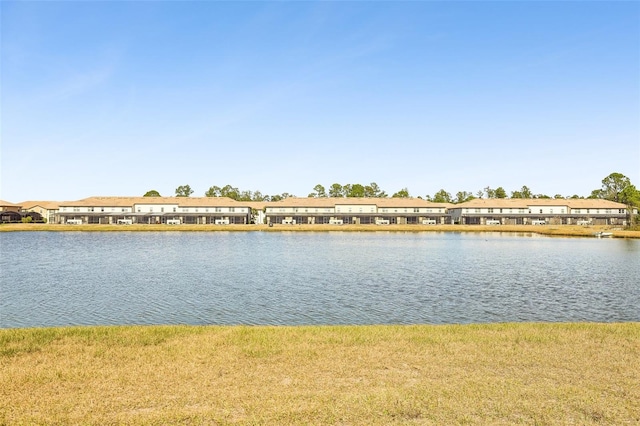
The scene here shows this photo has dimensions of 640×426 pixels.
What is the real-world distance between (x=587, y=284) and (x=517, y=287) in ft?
17.1

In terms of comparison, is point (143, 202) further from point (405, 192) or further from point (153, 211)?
point (405, 192)

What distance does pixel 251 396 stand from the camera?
8.38m

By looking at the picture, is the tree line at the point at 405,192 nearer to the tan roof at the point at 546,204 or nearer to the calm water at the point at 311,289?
the tan roof at the point at 546,204

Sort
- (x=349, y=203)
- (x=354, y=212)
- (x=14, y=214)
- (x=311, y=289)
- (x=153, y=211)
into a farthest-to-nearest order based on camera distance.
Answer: (x=14, y=214), (x=349, y=203), (x=354, y=212), (x=153, y=211), (x=311, y=289)

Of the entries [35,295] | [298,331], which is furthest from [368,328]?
[35,295]

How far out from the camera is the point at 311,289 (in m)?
25.5

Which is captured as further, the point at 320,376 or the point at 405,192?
the point at 405,192

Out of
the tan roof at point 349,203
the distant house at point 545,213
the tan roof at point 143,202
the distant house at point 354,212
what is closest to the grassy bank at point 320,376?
the distant house at point 354,212

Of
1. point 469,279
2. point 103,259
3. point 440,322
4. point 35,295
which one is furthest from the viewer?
point 103,259

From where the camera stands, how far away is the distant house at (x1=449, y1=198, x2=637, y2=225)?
113938 millimetres

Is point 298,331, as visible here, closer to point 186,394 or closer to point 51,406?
point 186,394

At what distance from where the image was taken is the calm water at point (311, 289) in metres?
19.1

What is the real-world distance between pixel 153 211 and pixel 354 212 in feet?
172

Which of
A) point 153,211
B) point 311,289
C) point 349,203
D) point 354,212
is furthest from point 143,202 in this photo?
point 311,289
